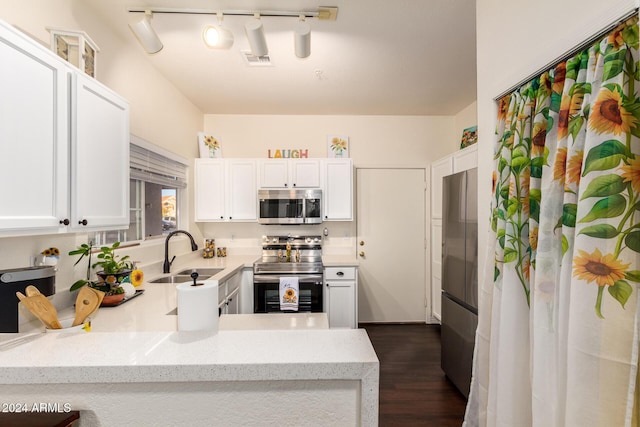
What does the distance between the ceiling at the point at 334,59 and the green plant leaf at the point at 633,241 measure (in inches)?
66.6

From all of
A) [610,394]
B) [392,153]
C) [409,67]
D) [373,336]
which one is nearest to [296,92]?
[409,67]

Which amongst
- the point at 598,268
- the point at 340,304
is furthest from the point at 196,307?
the point at 340,304

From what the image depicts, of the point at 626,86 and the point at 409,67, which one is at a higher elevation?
the point at 409,67

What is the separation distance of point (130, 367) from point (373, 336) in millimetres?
3143

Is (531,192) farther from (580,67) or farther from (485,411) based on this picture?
(485,411)

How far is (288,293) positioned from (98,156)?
2.07m

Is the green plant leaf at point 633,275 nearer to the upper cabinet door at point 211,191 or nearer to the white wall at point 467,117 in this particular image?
the white wall at point 467,117

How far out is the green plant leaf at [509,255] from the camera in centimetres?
129

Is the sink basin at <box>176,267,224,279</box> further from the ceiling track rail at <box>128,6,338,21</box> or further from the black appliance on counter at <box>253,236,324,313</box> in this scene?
the ceiling track rail at <box>128,6,338,21</box>

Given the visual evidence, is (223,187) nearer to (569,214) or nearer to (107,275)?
(107,275)

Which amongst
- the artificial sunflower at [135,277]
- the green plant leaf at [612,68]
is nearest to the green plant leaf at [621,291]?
the green plant leaf at [612,68]

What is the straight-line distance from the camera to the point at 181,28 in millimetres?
2088

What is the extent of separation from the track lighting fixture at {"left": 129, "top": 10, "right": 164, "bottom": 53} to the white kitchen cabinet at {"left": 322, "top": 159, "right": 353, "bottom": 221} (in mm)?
2053

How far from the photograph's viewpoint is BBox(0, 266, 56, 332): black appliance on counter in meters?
1.16
